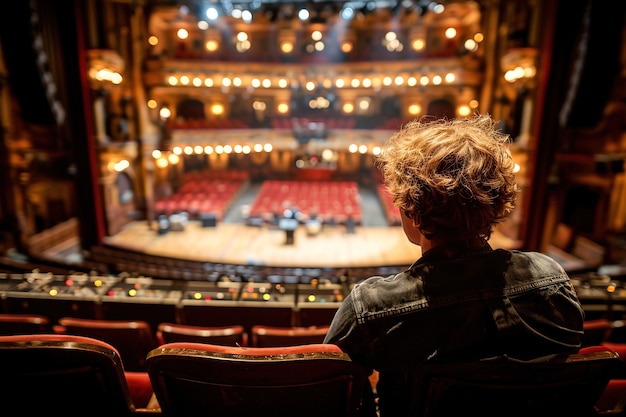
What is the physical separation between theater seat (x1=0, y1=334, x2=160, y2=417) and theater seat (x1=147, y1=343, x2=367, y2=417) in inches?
10.0

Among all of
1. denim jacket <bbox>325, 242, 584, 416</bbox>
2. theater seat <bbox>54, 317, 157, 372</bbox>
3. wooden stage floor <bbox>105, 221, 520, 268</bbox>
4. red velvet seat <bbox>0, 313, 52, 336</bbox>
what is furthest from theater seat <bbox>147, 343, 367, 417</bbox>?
wooden stage floor <bbox>105, 221, 520, 268</bbox>

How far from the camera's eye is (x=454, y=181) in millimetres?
1136

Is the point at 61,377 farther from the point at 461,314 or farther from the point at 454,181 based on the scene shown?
the point at 454,181

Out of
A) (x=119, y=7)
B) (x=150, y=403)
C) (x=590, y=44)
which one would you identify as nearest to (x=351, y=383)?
(x=150, y=403)

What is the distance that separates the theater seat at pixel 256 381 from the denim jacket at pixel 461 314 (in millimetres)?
109

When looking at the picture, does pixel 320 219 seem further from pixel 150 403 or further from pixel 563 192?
pixel 150 403

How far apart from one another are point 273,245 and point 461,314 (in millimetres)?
8997

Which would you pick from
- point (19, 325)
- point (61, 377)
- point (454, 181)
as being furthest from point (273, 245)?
point (454, 181)

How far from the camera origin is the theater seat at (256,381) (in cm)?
115

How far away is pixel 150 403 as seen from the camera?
185 centimetres

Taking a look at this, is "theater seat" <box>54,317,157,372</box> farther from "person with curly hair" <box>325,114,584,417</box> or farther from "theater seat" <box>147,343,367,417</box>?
"person with curly hair" <box>325,114,584,417</box>

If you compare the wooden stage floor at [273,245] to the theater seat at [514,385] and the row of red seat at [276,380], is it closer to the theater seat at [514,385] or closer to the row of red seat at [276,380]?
the row of red seat at [276,380]

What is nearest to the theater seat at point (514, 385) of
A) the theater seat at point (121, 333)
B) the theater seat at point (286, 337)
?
the theater seat at point (286, 337)

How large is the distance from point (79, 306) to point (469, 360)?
3501mm
